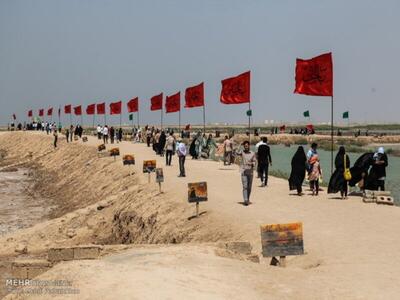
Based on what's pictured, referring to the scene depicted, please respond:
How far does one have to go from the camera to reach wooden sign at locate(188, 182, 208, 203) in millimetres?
15898

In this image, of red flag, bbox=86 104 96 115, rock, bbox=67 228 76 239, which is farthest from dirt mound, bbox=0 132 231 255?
red flag, bbox=86 104 96 115

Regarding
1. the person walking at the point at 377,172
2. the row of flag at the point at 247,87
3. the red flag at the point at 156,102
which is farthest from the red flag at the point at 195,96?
the person walking at the point at 377,172

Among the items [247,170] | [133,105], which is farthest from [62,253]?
[133,105]

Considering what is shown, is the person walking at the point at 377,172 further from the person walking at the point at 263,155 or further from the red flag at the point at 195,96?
the red flag at the point at 195,96

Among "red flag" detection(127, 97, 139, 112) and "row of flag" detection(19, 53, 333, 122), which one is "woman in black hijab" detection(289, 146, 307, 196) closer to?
"row of flag" detection(19, 53, 333, 122)

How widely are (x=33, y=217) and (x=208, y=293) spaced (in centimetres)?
1845

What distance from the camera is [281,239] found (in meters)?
10.9

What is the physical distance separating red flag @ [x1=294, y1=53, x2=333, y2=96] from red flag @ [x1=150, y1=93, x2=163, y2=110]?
2549 centimetres

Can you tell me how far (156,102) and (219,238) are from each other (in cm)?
3433

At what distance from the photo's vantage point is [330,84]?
21.3m

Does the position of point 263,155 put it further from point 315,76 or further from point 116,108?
point 116,108

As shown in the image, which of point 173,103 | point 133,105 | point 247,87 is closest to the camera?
point 247,87

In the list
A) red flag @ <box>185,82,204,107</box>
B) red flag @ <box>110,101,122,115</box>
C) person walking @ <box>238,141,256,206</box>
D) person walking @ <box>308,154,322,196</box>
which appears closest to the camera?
person walking @ <box>238,141,256,206</box>

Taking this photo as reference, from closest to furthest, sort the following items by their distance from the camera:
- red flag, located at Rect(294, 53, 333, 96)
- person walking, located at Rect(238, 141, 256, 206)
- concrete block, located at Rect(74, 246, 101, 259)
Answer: concrete block, located at Rect(74, 246, 101, 259), person walking, located at Rect(238, 141, 256, 206), red flag, located at Rect(294, 53, 333, 96)
